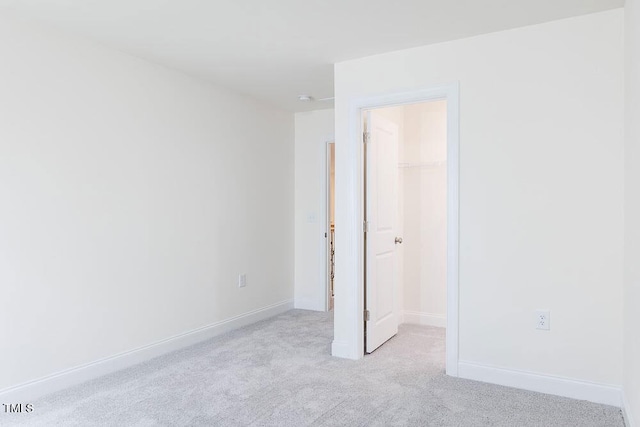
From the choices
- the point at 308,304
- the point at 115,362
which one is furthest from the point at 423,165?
the point at 115,362

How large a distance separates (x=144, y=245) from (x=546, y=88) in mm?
3086

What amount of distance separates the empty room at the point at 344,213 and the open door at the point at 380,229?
0.09ft

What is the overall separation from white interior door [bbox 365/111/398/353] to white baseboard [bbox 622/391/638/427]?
1712 mm

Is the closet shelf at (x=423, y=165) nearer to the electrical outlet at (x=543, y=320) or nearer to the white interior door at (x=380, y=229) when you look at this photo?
the white interior door at (x=380, y=229)

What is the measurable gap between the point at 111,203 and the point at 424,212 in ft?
9.61

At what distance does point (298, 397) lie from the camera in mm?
2777

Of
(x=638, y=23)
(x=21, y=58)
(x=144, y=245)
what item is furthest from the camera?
(x=144, y=245)

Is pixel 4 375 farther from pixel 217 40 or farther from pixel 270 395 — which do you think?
pixel 217 40

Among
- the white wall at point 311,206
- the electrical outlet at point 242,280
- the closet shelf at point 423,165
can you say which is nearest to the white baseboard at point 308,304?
the white wall at point 311,206

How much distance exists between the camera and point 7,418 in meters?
2.49

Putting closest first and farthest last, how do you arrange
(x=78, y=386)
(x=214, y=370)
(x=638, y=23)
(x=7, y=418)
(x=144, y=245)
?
1. (x=638, y=23)
2. (x=7, y=418)
3. (x=78, y=386)
4. (x=214, y=370)
5. (x=144, y=245)

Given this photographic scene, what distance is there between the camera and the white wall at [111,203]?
2.74 meters

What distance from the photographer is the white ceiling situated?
258 centimetres

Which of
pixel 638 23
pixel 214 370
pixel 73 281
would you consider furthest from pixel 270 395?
pixel 638 23
